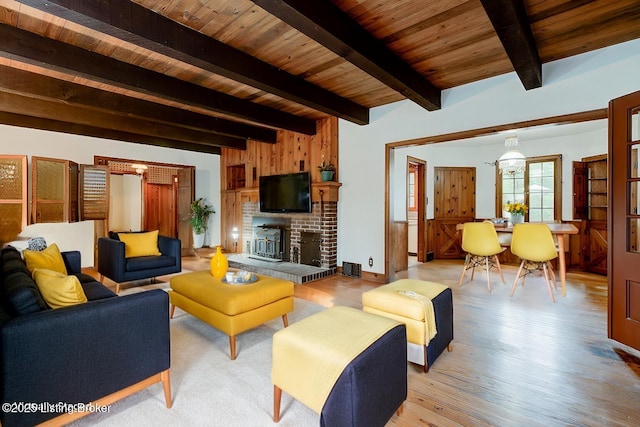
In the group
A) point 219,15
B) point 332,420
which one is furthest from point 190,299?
point 219,15

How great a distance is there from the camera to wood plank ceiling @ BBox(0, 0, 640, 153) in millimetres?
2084

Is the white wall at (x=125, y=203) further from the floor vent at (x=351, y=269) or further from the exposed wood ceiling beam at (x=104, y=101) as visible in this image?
the floor vent at (x=351, y=269)

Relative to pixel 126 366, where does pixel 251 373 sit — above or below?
below

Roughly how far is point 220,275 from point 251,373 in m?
1.07

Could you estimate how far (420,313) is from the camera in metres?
2.01

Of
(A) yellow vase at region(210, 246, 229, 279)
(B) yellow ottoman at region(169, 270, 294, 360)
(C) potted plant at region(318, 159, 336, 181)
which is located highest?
(C) potted plant at region(318, 159, 336, 181)

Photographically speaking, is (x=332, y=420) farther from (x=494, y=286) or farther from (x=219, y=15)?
(x=494, y=286)

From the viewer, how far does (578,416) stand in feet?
5.40

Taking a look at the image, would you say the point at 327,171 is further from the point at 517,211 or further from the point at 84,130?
the point at 84,130

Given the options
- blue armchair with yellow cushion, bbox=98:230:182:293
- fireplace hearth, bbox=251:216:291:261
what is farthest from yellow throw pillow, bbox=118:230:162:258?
fireplace hearth, bbox=251:216:291:261

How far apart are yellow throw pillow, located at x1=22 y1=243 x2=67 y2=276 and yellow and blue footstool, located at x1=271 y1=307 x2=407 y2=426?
6.93ft

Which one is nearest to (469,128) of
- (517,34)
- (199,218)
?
(517,34)

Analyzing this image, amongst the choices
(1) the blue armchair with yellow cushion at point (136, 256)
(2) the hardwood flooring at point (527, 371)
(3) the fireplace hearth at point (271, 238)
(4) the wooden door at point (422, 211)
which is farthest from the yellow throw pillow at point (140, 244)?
(4) the wooden door at point (422, 211)

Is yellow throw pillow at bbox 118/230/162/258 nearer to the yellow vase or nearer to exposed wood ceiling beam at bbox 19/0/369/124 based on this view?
the yellow vase
